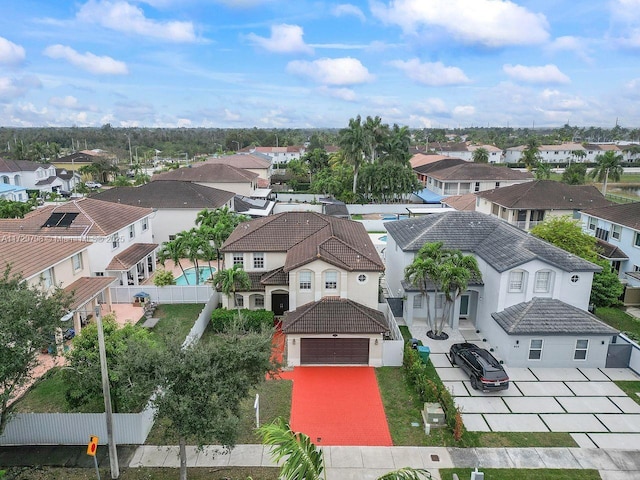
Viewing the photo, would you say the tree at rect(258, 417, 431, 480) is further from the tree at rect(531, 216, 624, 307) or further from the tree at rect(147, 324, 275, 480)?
the tree at rect(531, 216, 624, 307)

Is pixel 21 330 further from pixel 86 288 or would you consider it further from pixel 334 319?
pixel 334 319

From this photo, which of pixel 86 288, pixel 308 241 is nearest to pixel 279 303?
pixel 308 241

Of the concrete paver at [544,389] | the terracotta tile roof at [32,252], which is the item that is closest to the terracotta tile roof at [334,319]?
the concrete paver at [544,389]

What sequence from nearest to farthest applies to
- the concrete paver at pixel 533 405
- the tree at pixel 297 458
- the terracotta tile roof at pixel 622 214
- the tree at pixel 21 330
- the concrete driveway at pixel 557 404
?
the tree at pixel 297 458
the tree at pixel 21 330
the concrete driveway at pixel 557 404
the concrete paver at pixel 533 405
the terracotta tile roof at pixel 622 214

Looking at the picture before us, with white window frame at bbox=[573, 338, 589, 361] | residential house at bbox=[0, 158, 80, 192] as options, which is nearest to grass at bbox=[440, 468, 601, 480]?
white window frame at bbox=[573, 338, 589, 361]

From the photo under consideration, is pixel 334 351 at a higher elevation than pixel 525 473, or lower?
higher

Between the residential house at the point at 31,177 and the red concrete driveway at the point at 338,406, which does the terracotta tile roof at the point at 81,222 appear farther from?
the residential house at the point at 31,177
